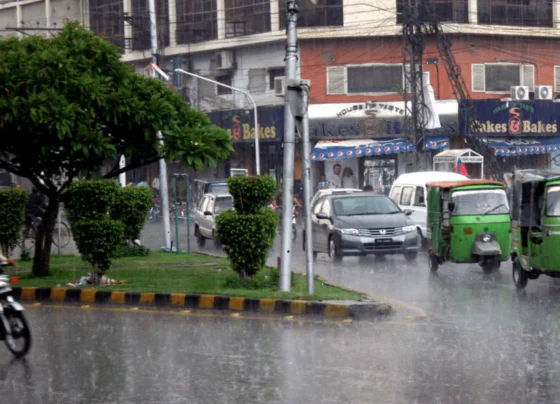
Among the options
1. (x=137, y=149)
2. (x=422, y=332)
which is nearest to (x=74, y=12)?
(x=137, y=149)

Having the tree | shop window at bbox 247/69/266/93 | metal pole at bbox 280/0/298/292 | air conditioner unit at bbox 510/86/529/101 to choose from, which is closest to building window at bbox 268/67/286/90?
shop window at bbox 247/69/266/93

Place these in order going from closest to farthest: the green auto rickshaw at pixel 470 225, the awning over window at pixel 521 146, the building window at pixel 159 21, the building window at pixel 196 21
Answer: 1. the green auto rickshaw at pixel 470 225
2. the awning over window at pixel 521 146
3. the building window at pixel 196 21
4. the building window at pixel 159 21

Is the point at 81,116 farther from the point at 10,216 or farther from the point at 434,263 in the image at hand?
the point at 434,263

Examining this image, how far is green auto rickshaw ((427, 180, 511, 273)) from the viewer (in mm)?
19516

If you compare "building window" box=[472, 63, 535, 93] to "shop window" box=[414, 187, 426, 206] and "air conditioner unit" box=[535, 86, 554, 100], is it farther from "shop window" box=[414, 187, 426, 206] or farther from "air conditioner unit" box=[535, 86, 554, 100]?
"shop window" box=[414, 187, 426, 206]

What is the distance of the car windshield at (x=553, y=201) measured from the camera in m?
15.8

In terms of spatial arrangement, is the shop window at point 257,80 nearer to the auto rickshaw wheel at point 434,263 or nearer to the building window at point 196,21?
the building window at point 196,21

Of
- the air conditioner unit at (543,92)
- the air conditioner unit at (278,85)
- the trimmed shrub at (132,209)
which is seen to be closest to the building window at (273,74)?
the air conditioner unit at (278,85)

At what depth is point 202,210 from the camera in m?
31.6

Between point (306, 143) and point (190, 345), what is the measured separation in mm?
4754

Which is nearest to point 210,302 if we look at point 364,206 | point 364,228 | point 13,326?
point 13,326

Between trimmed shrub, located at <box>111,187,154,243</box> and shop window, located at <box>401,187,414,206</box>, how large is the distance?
25.1 ft

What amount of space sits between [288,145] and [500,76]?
34901 millimetres

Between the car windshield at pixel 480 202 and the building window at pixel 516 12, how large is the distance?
28.2 meters
